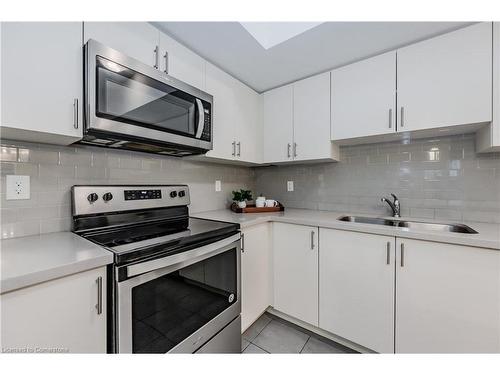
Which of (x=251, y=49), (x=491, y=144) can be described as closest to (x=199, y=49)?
(x=251, y=49)

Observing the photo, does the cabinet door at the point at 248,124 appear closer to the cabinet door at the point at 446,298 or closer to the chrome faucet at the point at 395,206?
the chrome faucet at the point at 395,206

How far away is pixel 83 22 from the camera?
102 cm

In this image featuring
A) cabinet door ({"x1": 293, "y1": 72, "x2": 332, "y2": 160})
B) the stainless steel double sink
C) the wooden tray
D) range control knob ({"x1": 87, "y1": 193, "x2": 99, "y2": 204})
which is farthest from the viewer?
the wooden tray

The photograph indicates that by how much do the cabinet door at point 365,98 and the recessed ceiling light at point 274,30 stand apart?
570mm

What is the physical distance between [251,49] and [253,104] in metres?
0.61

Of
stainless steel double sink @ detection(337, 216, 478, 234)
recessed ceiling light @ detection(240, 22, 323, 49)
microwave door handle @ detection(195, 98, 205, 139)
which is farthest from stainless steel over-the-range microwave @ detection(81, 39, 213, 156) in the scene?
stainless steel double sink @ detection(337, 216, 478, 234)

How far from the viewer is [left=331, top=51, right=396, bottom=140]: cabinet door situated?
1522 mm

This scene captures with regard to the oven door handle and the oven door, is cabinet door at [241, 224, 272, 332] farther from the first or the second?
the oven door handle

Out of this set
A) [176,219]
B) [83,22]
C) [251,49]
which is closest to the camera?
[83,22]

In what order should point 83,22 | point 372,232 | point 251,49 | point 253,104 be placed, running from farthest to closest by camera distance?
point 253,104 → point 251,49 → point 372,232 → point 83,22

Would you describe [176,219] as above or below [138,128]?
below

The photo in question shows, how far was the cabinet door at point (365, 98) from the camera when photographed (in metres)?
1.52

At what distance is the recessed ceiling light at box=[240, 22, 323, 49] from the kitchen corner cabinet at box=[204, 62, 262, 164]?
43 cm
